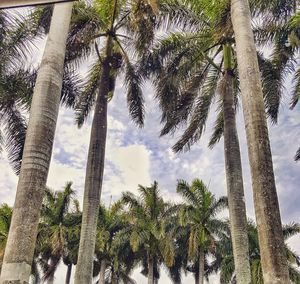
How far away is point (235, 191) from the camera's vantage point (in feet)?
42.5

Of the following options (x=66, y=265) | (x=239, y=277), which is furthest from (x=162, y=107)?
(x=66, y=265)

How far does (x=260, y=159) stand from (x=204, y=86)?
383 inches

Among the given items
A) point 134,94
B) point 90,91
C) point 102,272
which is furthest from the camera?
point 102,272

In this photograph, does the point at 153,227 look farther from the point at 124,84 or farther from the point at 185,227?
the point at 124,84

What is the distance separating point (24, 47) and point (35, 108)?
6.00 metres

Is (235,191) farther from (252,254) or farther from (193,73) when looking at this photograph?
(252,254)

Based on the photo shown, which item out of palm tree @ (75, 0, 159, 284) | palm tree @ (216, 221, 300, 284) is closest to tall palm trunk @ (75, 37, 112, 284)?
palm tree @ (75, 0, 159, 284)

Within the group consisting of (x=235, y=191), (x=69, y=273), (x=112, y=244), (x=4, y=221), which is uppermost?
(x=4, y=221)

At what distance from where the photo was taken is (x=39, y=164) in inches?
291

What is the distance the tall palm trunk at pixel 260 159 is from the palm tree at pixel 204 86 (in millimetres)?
3387

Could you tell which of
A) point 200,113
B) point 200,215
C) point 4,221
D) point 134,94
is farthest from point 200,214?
point 134,94

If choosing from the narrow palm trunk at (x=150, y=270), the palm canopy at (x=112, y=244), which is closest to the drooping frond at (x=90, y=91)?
the palm canopy at (x=112, y=244)

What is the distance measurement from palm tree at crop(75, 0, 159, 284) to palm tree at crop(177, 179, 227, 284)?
50.1 ft

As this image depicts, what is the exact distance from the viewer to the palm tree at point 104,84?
12.3 metres
